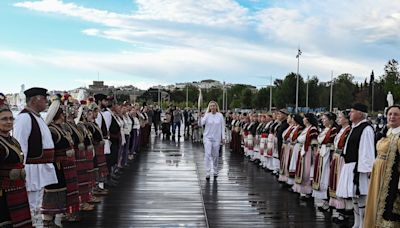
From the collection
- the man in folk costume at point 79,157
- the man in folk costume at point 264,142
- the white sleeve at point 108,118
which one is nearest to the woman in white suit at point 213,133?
the man in folk costume at point 264,142

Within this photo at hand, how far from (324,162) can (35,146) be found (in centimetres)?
440

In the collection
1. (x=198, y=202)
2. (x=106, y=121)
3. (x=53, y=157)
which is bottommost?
(x=198, y=202)

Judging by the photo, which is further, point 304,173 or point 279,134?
point 279,134

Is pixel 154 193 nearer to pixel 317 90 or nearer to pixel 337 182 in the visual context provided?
pixel 337 182

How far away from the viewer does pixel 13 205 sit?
4488mm

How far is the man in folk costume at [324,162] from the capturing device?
25.9 ft

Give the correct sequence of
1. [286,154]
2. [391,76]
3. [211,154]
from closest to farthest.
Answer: [286,154], [211,154], [391,76]

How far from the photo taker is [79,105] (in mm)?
8312

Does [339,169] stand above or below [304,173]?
above

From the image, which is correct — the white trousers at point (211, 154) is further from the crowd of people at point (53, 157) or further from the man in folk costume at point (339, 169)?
the man in folk costume at point (339, 169)

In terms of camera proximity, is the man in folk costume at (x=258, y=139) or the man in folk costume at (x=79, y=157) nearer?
the man in folk costume at (x=79, y=157)

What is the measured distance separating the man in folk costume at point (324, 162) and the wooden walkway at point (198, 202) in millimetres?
238

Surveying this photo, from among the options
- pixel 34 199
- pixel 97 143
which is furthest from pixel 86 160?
pixel 34 199

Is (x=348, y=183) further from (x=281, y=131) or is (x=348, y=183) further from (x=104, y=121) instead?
(x=281, y=131)
